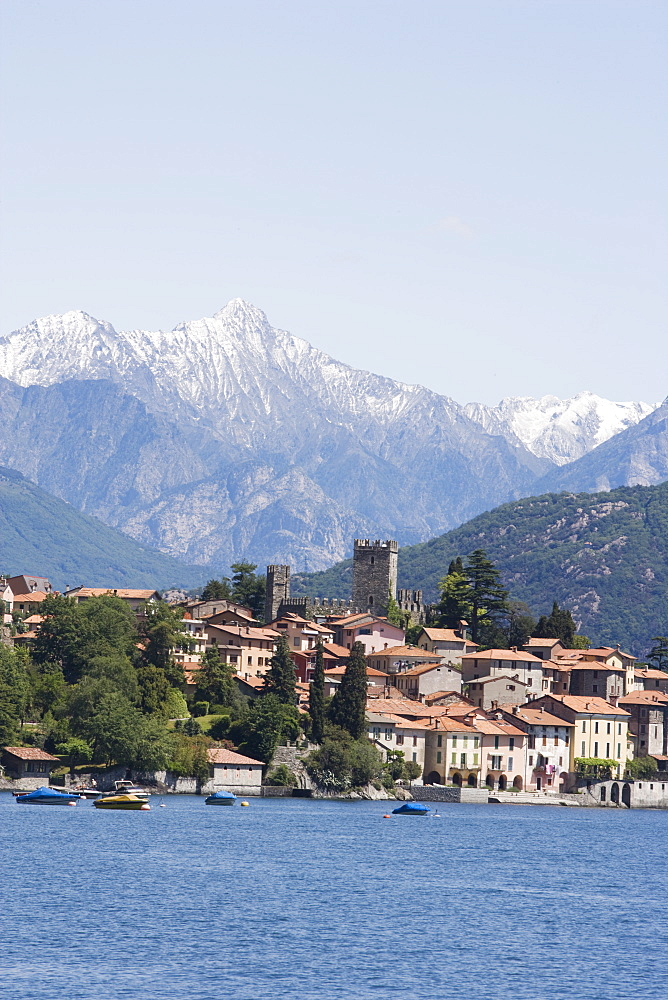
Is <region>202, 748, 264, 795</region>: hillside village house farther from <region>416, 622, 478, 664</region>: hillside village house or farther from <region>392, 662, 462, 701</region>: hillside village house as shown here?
<region>416, 622, 478, 664</region>: hillside village house

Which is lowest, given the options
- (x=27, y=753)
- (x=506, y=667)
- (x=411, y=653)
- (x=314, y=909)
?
(x=314, y=909)

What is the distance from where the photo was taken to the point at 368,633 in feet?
539

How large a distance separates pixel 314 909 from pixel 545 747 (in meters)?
75.4

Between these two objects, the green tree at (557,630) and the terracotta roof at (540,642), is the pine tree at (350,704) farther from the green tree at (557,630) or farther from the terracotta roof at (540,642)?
the green tree at (557,630)

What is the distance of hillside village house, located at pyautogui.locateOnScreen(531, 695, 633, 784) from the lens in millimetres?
145500

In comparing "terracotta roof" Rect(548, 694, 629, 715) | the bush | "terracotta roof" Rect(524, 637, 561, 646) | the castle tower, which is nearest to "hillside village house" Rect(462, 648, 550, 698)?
"terracotta roof" Rect(548, 694, 629, 715)

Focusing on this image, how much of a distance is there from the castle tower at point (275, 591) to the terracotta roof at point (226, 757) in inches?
1822

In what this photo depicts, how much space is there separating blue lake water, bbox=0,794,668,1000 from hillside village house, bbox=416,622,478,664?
4988 centimetres

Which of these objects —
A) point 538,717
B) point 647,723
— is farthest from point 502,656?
point 647,723

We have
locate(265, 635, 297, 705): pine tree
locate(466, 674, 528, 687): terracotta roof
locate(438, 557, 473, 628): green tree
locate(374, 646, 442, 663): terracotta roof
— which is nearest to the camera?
locate(265, 635, 297, 705): pine tree

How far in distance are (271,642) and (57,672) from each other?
23.8 meters

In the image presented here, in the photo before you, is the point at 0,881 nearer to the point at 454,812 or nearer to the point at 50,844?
the point at 50,844

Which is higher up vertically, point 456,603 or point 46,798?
point 456,603

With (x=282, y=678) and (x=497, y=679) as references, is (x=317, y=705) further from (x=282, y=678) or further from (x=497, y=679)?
(x=497, y=679)
